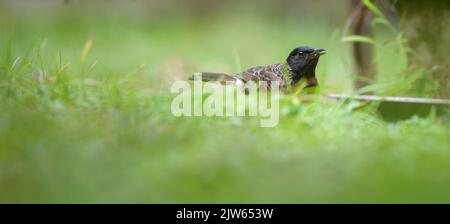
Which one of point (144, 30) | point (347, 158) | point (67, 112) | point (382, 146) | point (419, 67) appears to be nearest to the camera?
point (347, 158)

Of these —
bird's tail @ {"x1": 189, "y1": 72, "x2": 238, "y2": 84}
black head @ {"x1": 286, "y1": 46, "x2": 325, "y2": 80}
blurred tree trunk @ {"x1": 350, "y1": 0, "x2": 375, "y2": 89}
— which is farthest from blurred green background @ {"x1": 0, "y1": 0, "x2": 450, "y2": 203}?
black head @ {"x1": 286, "y1": 46, "x2": 325, "y2": 80}

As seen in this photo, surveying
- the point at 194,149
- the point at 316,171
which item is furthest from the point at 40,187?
the point at 316,171

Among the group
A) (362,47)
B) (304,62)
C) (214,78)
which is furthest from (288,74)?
(362,47)

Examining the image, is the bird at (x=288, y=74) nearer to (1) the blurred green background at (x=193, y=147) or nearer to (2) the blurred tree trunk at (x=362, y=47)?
(1) the blurred green background at (x=193, y=147)

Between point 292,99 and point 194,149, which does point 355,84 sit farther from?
point 194,149

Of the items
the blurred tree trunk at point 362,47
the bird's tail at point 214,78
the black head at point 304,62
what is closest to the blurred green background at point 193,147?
the blurred tree trunk at point 362,47

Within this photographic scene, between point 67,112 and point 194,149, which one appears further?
point 67,112

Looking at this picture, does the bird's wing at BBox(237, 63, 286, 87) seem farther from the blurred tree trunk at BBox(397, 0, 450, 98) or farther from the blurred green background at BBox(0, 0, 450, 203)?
the blurred tree trunk at BBox(397, 0, 450, 98)
